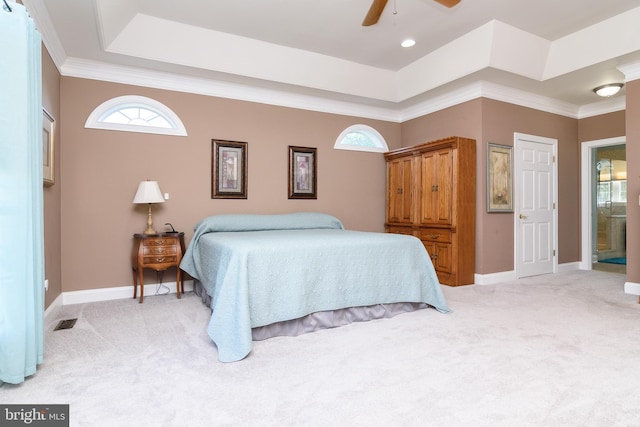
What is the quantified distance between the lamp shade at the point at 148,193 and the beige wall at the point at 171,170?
0.32 metres

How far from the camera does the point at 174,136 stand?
442 centimetres

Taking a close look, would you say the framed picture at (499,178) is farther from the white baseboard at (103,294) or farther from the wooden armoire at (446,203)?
the white baseboard at (103,294)

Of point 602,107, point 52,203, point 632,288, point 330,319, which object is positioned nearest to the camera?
point 330,319

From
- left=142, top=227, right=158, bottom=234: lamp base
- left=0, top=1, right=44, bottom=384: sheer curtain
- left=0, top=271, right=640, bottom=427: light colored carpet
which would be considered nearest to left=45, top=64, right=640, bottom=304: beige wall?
left=142, top=227, right=158, bottom=234: lamp base

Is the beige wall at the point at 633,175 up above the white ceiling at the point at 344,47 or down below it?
below

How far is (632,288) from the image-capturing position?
4195 mm

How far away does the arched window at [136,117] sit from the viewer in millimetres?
4086

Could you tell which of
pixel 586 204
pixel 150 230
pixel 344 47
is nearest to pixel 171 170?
pixel 150 230

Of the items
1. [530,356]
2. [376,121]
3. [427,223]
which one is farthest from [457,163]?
[530,356]

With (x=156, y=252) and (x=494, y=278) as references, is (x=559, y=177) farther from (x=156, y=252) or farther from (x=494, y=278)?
(x=156, y=252)

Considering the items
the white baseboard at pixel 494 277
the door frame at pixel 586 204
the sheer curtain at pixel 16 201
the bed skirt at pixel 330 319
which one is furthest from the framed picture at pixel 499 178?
the sheer curtain at pixel 16 201

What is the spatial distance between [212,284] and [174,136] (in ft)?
7.19

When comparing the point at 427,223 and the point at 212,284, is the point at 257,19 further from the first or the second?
the point at 427,223

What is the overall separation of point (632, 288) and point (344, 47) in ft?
14.9
